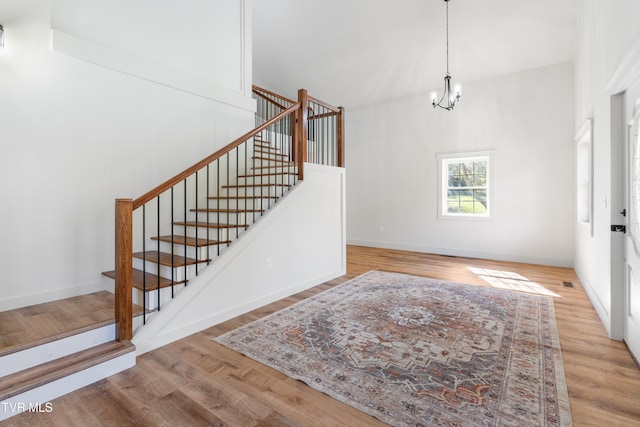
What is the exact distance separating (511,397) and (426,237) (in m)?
4.96

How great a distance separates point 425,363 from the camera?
7.06 feet

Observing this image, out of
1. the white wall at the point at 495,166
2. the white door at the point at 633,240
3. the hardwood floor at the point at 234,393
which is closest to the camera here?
the hardwood floor at the point at 234,393

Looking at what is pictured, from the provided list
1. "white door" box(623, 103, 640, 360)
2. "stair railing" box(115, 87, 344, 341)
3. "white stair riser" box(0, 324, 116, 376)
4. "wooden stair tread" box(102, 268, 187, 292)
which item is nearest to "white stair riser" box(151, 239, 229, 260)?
"stair railing" box(115, 87, 344, 341)

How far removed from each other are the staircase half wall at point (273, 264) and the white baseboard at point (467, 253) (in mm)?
2662

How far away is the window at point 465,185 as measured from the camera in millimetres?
5957

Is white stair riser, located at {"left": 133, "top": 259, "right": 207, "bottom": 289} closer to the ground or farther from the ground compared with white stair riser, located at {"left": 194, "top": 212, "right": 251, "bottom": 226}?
closer to the ground

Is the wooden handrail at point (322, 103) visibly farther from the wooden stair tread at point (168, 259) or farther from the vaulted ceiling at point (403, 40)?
the wooden stair tread at point (168, 259)

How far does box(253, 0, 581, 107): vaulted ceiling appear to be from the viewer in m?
4.32

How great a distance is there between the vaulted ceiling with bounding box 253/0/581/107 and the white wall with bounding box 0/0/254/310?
1.81 metres

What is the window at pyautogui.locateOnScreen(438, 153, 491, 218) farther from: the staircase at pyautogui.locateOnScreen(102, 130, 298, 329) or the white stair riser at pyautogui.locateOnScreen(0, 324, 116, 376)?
the white stair riser at pyautogui.locateOnScreen(0, 324, 116, 376)

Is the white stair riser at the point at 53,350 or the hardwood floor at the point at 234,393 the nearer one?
the hardwood floor at the point at 234,393

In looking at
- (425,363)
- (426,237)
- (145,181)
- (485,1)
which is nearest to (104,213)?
(145,181)

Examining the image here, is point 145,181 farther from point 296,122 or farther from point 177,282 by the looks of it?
point 296,122

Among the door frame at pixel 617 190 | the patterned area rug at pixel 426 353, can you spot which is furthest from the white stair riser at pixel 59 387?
the door frame at pixel 617 190
